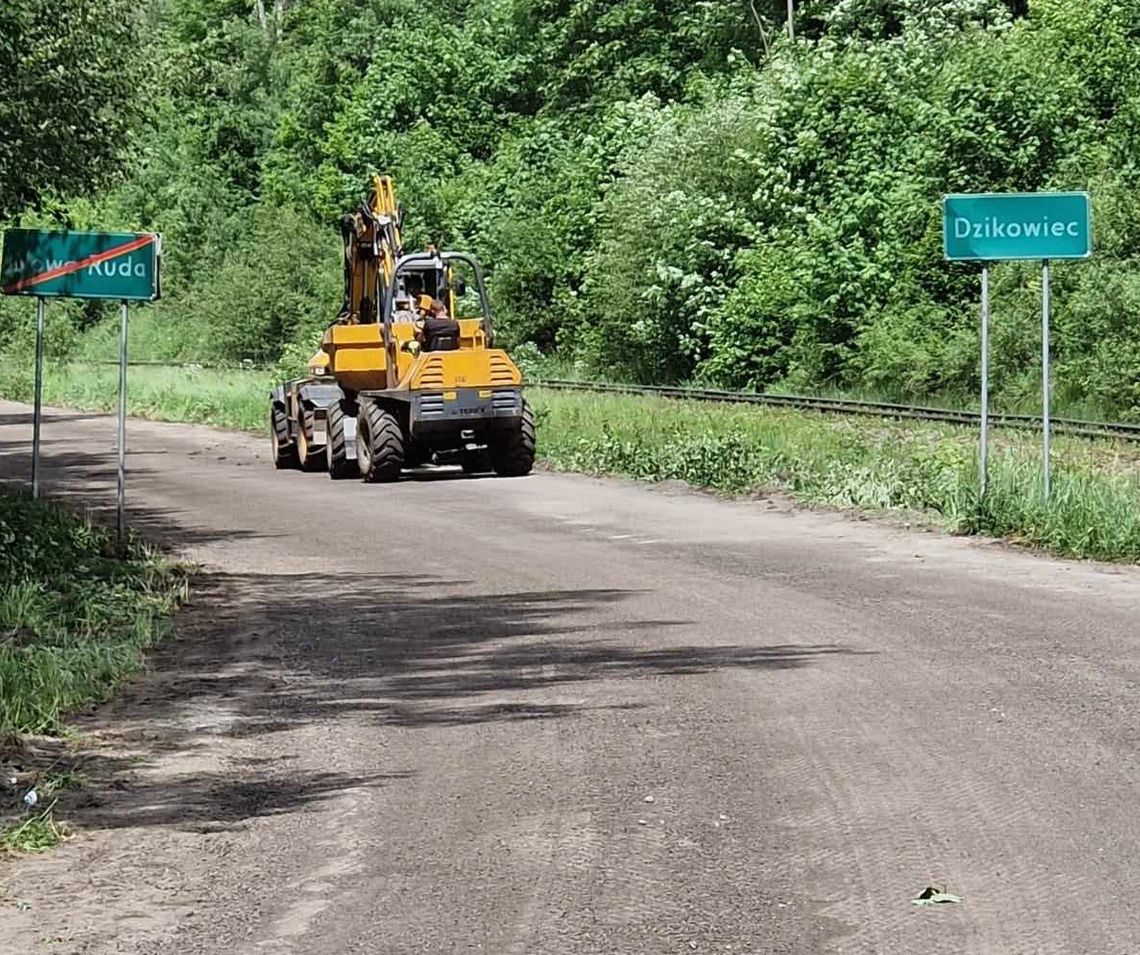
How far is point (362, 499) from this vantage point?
2464 cm

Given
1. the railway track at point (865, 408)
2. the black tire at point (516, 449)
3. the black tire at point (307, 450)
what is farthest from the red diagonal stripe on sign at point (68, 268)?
the black tire at point (307, 450)

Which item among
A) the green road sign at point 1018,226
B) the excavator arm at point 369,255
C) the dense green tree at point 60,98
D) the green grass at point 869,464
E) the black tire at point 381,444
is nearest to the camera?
the green grass at point 869,464

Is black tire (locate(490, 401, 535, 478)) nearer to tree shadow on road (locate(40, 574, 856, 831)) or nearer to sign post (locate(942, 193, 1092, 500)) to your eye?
sign post (locate(942, 193, 1092, 500))

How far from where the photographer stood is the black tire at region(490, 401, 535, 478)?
27.6 meters

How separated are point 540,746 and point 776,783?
134cm

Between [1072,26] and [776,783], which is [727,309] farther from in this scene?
[776,783]

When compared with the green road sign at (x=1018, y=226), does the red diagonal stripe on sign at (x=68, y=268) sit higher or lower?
lower

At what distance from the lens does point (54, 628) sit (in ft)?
42.6

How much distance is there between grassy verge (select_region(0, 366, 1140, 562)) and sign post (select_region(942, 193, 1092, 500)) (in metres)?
0.73

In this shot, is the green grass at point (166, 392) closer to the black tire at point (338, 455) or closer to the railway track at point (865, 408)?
the railway track at point (865, 408)

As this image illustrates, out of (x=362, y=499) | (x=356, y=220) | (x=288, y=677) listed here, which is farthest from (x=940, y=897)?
(x=356, y=220)

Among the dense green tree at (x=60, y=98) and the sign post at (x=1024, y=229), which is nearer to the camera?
the sign post at (x=1024, y=229)

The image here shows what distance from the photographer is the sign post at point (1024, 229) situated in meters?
18.4

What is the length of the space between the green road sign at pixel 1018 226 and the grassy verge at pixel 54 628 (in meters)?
7.75
